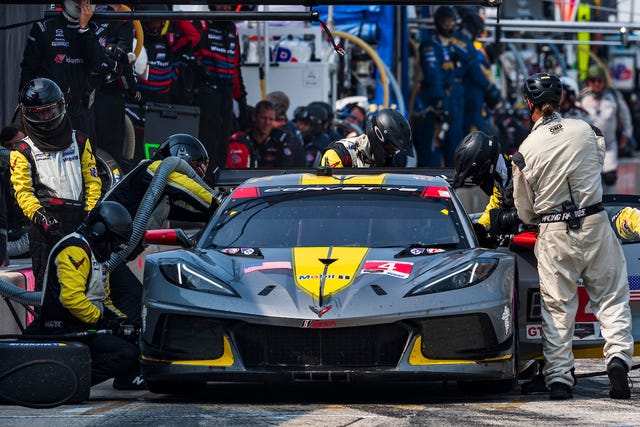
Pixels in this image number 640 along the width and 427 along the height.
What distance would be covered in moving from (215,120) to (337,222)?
7.97 meters

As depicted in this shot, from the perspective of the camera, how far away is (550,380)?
29.8 feet

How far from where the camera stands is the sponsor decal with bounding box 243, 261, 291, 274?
8867 millimetres

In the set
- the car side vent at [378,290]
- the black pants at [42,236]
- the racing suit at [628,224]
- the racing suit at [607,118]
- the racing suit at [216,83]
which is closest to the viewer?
the car side vent at [378,290]

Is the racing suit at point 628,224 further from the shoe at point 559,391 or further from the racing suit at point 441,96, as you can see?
the racing suit at point 441,96

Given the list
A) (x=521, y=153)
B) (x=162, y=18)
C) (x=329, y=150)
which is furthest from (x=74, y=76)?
(x=521, y=153)

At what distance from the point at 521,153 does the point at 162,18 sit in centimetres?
450

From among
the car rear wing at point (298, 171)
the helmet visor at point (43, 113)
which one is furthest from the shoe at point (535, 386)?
the helmet visor at point (43, 113)

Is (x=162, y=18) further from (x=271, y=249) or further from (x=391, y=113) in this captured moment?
(x=271, y=249)

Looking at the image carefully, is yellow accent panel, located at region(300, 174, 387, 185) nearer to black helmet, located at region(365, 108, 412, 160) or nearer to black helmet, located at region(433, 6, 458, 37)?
black helmet, located at region(365, 108, 412, 160)

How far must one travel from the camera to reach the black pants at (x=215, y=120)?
17344 millimetres

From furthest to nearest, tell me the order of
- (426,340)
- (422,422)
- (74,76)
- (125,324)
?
1. (74,76)
2. (125,324)
3. (426,340)
4. (422,422)

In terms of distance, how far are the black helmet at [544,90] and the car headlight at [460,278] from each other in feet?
3.61

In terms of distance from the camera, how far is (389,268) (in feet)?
28.9

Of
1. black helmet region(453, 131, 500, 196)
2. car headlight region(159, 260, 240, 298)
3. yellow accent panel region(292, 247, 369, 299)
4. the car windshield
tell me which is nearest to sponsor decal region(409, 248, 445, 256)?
the car windshield
